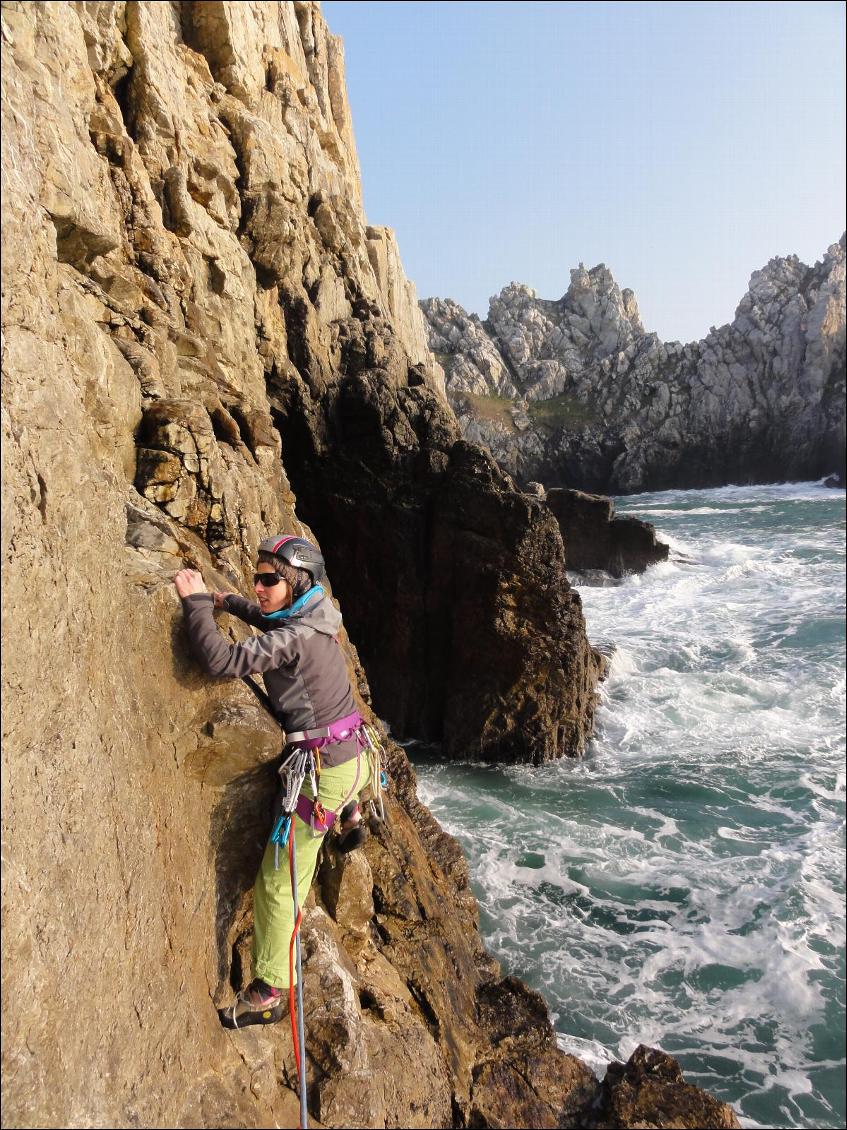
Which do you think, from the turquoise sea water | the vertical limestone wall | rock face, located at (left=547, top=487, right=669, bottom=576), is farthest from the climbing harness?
rock face, located at (left=547, top=487, right=669, bottom=576)

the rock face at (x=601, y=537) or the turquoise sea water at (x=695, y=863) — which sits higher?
the rock face at (x=601, y=537)

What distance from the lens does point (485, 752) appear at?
1778 cm

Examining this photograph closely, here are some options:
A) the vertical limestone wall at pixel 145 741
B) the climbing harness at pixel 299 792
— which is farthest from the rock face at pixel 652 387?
the climbing harness at pixel 299 792

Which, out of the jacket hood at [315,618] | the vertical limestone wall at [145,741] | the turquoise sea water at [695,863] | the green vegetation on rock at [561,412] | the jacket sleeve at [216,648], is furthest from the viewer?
the green vegetation on rock at [561,412]

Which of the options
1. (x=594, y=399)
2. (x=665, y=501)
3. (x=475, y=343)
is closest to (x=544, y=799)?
(x=665, y=501)

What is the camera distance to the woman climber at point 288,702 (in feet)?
14.0

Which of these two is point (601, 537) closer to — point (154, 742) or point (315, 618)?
point (315, 618)

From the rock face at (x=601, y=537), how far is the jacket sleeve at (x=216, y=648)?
32.1m

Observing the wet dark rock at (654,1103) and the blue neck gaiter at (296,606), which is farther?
the wet dark rock at (654,1103)

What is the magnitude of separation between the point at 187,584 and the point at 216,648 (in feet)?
1.60

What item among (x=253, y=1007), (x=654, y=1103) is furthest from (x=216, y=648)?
(x=654, y=1103)

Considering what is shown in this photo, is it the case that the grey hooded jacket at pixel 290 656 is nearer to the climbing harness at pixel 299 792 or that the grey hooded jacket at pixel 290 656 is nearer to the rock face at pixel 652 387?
the climbing harness at pixel 299 792

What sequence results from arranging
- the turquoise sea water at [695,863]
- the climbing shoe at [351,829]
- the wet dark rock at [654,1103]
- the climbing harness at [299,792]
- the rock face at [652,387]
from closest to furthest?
1. the climbing harness at [299,792]
2. the climbing shoe at [351,829]
3. the wet dark rock at [654,1103]
4. the turquoise sea water at [695,863]
5. the rock face at [652,387]

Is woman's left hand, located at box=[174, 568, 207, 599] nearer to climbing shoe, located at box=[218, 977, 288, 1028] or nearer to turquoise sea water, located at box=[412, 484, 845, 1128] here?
climbing shoe, located at box=[218, 977, 288, 1028]
